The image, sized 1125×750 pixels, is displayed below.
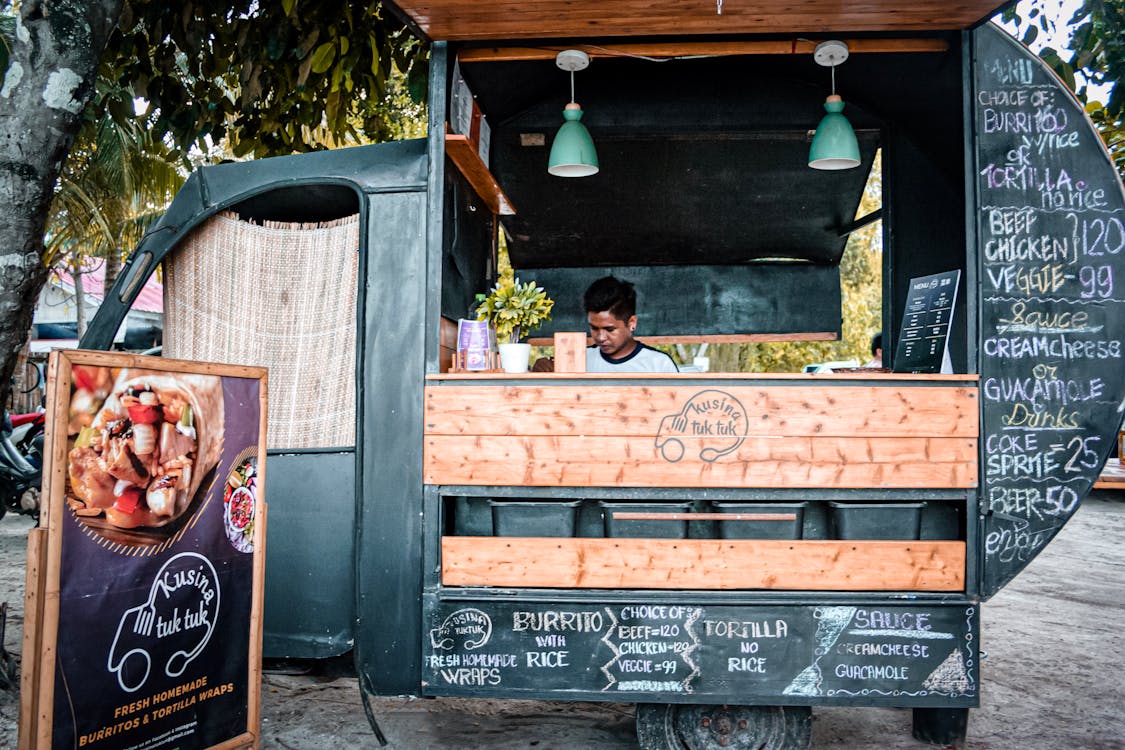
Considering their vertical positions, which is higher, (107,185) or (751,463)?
(107,185)

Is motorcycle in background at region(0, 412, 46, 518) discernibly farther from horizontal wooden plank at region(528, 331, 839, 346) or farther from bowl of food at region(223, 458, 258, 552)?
horizontal wooden plank at region(528, 331, 839, 346)

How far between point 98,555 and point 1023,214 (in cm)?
359

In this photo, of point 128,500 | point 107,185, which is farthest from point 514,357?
point 107,185

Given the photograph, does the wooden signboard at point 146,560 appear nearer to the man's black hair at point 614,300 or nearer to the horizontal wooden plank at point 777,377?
the horizontal wooden plank at point 777,377

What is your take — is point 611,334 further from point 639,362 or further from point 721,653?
point 721,653

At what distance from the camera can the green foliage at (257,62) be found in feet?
16.5

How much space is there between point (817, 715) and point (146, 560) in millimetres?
3071

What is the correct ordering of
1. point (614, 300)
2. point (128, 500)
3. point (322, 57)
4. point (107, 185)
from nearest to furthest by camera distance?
point (128, 500) → point (322, 57) → point (614, 300) → point (107, 185)

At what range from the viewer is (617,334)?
16.5ft

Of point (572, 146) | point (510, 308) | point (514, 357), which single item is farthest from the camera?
point (572, 146)

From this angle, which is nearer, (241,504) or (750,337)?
(241,504)

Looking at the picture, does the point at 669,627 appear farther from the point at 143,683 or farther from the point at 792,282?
the point at 792,282

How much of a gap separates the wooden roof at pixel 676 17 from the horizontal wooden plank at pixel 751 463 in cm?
166

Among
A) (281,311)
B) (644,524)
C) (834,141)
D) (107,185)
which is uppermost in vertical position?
(107,185)
